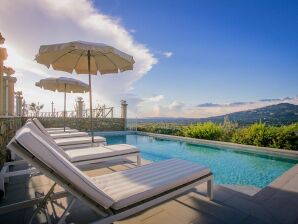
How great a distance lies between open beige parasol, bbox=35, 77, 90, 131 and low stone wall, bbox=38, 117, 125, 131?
215 inches

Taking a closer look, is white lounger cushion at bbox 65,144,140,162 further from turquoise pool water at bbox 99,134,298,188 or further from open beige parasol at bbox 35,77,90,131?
open beige parasol at bbox 35,77,90,131

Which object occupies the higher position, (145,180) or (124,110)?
(124,110)

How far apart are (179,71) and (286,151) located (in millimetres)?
13895

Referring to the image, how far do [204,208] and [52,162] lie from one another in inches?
82.9

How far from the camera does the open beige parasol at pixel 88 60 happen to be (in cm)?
484

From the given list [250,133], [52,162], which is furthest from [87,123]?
[52,162]

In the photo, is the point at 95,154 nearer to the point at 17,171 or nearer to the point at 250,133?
the point at 17,171

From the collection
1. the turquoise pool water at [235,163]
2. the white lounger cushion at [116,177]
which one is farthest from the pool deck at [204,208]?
the turquoise pool water at [235,163]

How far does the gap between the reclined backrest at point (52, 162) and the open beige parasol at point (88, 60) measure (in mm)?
3354

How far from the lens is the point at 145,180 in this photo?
2467 mm

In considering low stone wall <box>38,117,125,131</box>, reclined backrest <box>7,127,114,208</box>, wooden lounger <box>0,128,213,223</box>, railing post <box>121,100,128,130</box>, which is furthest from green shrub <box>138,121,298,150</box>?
reclined backrest <box>7,127,114,208</box>

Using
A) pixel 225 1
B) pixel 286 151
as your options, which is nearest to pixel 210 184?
pixel 286 151

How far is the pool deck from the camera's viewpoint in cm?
250

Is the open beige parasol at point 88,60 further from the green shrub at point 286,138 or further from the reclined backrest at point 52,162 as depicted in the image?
the green shrub at point 286,138
